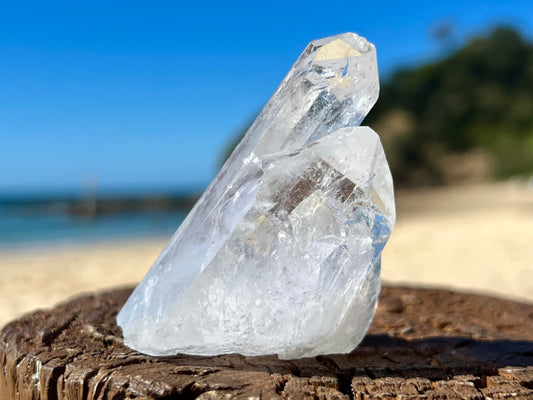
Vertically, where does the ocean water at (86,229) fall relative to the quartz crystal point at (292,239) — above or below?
above

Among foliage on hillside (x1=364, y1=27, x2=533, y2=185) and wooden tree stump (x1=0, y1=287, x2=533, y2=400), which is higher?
foliage on hillside (x1=364, y1=27, x2=533, y2=185)

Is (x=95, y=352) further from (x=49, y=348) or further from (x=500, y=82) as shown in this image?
(x=500, y=82)

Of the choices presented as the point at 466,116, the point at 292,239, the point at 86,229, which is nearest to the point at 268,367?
the point at 292,239

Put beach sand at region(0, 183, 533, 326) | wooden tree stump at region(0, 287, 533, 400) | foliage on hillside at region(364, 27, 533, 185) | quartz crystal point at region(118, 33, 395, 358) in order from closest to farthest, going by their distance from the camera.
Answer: wooden tree stump at region(0, 287, 533, 400) < quartz crystal point at region(118, 33, 395, 358) < beach sand at region(0, 183, 533, 326) < foliage on hillside at region(364, 27, 533, 185)

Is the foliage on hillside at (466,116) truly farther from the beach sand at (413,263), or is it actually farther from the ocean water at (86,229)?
the beach sand at (413,263)

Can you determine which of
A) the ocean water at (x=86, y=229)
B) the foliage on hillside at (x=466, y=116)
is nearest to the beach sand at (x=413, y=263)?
the ocean water at (x=86, y=229)

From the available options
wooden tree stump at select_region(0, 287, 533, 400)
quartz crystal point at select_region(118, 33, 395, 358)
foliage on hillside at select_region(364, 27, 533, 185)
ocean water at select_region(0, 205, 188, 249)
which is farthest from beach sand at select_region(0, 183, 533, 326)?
foliage on hillside at select_region(364, 27, 533, 185)

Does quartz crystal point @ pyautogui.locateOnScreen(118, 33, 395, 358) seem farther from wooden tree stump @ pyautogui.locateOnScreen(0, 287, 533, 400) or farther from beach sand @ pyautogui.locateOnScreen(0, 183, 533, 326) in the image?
beach sand @ pyautogui.locateOnScreen(0, 183, 533, 326)

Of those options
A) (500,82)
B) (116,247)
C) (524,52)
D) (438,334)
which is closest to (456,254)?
(438,334)
